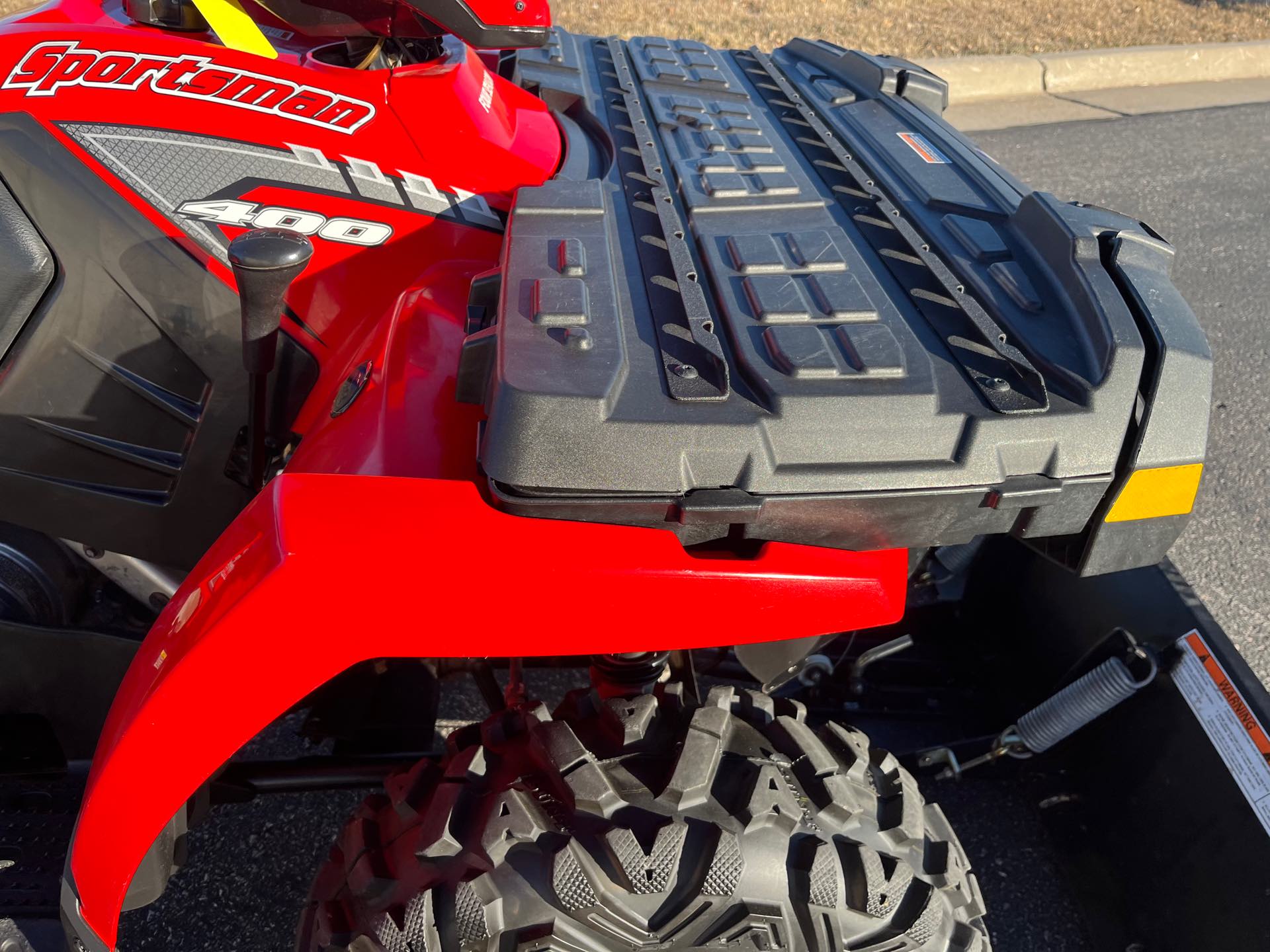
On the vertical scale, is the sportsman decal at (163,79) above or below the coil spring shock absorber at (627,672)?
above

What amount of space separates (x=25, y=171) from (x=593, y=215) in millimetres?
775

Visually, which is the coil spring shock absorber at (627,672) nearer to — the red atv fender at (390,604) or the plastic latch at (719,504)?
the red atv fender at (390,604)

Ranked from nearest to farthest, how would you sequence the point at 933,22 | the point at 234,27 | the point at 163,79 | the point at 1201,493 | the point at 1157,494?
the point at 1157,494 → the point at 163,79 → the point at 234,27 → the point at 1201,493 → the point at 933,22

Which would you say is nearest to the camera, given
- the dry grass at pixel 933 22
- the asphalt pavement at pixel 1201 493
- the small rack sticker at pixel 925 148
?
the small rack sticker at pixel 925 148

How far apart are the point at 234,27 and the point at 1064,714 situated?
1.68m

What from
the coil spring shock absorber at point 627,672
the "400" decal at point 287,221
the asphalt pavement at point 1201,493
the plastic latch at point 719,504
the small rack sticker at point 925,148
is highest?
the small rack sticker at point 925,148

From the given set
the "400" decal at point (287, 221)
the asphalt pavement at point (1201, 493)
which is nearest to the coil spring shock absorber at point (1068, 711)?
the asphalt pavement at point (1201, 493)

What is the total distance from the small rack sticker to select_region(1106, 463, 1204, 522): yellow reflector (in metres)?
0.73

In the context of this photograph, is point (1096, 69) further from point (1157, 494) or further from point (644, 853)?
point (644, 853)

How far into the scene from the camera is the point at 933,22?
7.21 metres

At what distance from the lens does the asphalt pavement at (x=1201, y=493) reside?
1.93 metres

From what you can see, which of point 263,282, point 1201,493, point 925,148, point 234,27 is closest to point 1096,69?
point 1201,493

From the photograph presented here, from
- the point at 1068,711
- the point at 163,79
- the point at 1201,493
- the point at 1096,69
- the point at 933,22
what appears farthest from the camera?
the point at 933,22

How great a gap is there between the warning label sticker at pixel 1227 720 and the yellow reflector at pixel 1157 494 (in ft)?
1.60
